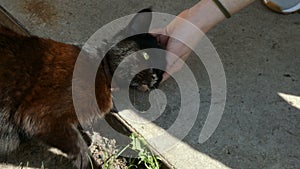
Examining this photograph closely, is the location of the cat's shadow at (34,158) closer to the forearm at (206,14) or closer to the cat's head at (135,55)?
the cat's head at (135,55)

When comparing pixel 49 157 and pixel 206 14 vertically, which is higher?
pixel 49 157

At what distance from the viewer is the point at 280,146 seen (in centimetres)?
276

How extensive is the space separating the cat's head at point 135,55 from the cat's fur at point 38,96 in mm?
176

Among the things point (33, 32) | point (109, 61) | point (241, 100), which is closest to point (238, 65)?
point (241, 100)

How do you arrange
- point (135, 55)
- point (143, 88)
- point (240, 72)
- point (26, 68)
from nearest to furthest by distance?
point (26, 68) → point (135, 55) → point (143, 88) → point (240, 72)

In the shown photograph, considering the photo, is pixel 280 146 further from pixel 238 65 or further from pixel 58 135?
pixel 58 135

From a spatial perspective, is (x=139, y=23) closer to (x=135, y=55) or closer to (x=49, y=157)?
(x=135, y=55)

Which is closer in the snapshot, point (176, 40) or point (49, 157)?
point (49, 157)

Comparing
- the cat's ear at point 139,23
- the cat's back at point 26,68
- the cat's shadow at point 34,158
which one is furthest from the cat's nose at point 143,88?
the cat's shadow at point 34,158

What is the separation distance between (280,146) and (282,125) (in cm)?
15

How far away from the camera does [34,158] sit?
274cm

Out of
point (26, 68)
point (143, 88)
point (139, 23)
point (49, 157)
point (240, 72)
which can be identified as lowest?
point (240, 72)

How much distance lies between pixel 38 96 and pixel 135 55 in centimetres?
57

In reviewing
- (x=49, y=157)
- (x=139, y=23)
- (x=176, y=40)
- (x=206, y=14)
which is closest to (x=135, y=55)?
(x=139, y=23)
